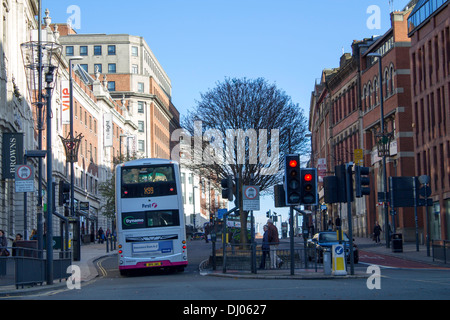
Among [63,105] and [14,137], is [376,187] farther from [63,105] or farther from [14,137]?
[14,137]

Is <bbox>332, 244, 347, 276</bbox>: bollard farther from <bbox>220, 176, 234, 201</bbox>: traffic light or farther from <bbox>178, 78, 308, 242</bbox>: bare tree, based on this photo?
<bbox>178, 78, 308, 242</bbox>: bare tree

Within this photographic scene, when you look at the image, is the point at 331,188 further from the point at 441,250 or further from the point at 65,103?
the point at 65,103

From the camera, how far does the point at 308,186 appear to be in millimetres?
23250

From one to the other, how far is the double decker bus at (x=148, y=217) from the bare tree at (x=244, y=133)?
1648cm

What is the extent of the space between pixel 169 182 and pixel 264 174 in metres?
18.4

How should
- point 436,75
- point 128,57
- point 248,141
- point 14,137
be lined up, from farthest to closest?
1. point 128,57
2. point 436,75
3. point 248,141
4. point 14,137

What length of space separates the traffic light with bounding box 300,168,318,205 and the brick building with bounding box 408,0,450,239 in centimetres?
2791

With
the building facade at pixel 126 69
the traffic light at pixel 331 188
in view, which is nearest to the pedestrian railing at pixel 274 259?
the traffic light at pixel 331 188

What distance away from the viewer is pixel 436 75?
52062 mm

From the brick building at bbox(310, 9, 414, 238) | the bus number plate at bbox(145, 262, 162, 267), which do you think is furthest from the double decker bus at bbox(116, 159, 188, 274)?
the brick building at bbox(310, 9, 414, 238)

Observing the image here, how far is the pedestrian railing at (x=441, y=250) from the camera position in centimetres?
3189
